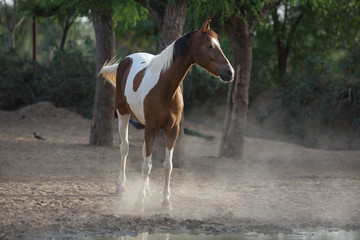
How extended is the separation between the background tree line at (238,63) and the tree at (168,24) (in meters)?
0.05

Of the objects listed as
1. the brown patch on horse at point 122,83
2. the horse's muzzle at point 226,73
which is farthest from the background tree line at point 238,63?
the horse's muzzle at point 226,73

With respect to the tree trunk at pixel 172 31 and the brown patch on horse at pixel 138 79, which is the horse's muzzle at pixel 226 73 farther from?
the tree trunk at pixel 172 31

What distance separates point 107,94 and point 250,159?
359 centimetres

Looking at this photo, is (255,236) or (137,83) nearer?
(255,236)

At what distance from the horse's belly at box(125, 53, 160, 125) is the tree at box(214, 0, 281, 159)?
3.41 meters

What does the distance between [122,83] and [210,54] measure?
1877mm

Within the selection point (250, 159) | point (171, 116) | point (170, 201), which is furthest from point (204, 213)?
point (250, 159)

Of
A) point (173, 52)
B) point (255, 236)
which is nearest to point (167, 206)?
point (255, 236)

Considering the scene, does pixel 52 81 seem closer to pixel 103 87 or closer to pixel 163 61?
pixel 103 87

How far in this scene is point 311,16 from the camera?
663 inches

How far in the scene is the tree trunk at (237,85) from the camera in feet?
33.6

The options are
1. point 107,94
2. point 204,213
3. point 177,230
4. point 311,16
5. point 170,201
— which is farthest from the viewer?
point 311,16

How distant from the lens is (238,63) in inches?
406

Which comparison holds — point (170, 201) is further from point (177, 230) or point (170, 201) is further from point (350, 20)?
point (350, 20)
